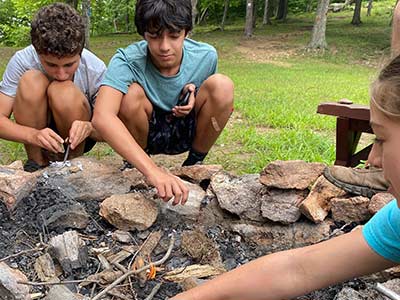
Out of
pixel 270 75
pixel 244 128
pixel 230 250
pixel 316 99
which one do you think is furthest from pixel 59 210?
pixel 270 75

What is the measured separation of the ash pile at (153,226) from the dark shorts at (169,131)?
423 mm

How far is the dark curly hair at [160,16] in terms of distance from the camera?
2.19m

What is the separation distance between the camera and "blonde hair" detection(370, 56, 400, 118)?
95 cm

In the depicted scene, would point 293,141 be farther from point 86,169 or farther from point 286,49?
point 286,49

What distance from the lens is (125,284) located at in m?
1.66

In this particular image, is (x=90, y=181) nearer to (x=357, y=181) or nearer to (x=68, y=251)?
(x=68, y=251)

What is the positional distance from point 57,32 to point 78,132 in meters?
0.43

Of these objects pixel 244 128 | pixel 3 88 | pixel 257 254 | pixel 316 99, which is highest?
pixel 3 88

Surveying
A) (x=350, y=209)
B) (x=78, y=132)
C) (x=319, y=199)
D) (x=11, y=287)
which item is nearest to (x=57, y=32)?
(x=78, y=132)

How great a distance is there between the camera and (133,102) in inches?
89.8

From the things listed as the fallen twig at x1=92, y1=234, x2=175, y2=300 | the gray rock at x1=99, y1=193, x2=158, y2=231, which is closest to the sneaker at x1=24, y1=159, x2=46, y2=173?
the gray rock at x1=99, y1=193, x2=158, y2=231

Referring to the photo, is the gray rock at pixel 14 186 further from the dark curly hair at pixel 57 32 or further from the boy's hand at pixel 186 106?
the boy's hand at pixel 186 106

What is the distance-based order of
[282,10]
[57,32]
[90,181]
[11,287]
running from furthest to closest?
[282,10]
[57,32]
[90,181]
[11,287]

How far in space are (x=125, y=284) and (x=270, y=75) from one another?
8.69m
